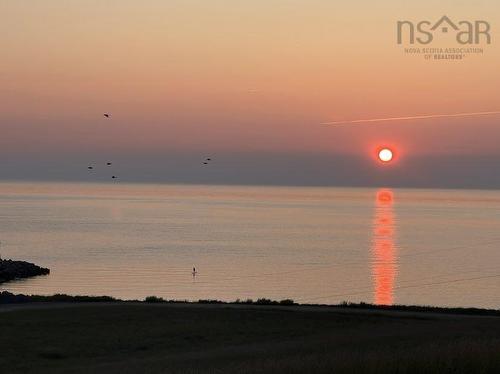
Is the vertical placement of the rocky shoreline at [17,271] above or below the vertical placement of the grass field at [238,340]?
above

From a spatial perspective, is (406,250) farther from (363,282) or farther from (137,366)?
(137,366)

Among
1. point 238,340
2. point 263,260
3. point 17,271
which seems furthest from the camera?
point 263,260

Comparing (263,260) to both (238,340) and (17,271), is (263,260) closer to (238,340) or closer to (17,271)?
(17,271)

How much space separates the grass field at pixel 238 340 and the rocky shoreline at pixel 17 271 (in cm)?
4192

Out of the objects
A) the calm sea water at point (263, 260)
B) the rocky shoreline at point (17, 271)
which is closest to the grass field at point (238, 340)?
the calm sea water at point (263, 260)

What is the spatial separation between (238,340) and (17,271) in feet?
186

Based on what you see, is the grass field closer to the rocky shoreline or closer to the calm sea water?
the calm sea water

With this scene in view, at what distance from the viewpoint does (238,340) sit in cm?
2991

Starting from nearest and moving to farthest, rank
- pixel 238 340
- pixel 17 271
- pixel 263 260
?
pixel 238 340
pixel 17 271
pixel 263 260

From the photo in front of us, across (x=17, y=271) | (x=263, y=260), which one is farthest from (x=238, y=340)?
(x=263, y=260)

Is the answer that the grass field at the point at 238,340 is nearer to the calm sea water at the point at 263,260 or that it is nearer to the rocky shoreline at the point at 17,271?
the calm sea water at the point at 263,260

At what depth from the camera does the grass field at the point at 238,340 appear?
1939 cm

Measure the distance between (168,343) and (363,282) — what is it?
54830 mm

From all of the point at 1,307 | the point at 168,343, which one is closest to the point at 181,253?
the point at 1,307
